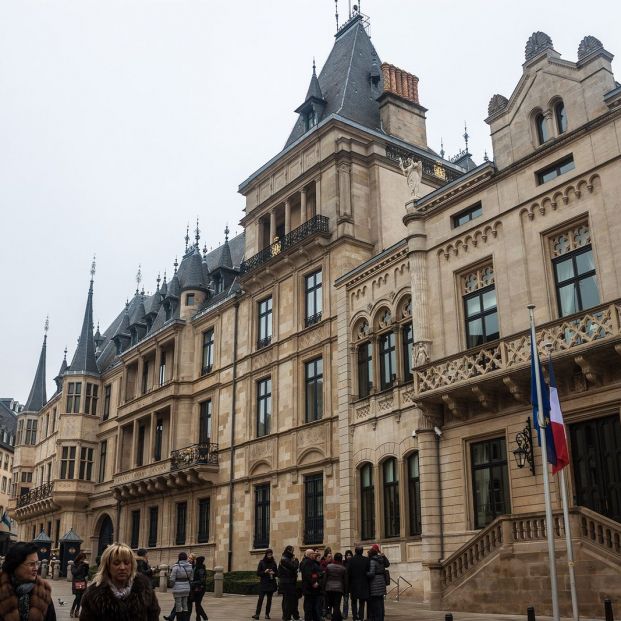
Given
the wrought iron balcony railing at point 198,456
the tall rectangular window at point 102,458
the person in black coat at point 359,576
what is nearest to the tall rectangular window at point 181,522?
the wrought iron balcony railing at point 198,456

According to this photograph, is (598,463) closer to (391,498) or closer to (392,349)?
(391,498)

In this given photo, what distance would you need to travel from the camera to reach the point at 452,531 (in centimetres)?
2139

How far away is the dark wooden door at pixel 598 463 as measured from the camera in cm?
1791

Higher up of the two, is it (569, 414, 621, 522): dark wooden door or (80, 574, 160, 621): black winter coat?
(569, 414, 621, 522): dark wooden door

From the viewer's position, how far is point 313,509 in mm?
28656

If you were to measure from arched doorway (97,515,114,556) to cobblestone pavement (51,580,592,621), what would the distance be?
18842 millimetres

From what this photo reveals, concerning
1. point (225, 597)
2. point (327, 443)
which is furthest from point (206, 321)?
point (225, 597)

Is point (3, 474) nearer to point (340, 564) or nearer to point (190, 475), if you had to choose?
point (190, 475)

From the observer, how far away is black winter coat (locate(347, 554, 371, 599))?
16.2 metres

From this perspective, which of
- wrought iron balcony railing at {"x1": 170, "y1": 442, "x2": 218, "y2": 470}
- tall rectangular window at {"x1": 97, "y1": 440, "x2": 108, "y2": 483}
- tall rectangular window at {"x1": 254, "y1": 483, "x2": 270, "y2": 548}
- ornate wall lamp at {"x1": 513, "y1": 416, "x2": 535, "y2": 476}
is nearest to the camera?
ornate wall lamp at {"x1": 513, "y1": 416, "x2": 535, "y2": 476}

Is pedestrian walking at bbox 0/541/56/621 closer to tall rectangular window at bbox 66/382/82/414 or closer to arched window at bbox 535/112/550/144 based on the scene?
arched window at bbox 535/112/550/144

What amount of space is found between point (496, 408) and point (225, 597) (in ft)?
41.3

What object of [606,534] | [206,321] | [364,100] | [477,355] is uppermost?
[364,100]

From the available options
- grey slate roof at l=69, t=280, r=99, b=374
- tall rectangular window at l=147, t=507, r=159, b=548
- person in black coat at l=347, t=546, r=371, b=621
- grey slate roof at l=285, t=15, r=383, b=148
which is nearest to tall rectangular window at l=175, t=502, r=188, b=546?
tall rectangular window at l=147, t=507, r=159, b=548
